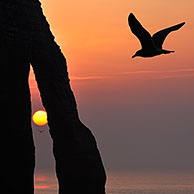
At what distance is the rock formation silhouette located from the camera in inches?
1353

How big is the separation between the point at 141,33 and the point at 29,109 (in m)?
15.9

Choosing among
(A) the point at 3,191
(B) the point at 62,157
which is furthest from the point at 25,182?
(B) the point at 62,157

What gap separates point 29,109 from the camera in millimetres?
35406

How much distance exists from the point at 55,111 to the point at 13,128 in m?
6.14

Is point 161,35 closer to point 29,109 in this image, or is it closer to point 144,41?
point 144,41

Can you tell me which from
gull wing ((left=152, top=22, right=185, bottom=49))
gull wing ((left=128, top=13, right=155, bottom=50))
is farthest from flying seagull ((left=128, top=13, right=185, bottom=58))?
gull wing ((left=152, top=22, right=185, bottom=49))

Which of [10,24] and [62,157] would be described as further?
[62,157]

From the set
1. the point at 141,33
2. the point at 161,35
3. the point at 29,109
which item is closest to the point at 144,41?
the point at 141,33

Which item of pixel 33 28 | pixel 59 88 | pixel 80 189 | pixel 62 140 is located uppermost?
pixel 33 28

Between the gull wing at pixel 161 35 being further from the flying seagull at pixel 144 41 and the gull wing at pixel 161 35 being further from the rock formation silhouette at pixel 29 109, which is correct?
the rock formation silhouette at pixel 29 109

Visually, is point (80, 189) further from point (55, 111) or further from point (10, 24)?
point (10, 24)

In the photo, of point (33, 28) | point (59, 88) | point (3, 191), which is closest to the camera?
point (3, 191)

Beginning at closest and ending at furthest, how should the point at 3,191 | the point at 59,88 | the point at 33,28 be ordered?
the point at 3,191 → the point at 33,28 → the point at 59,88

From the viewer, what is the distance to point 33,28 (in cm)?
3809
